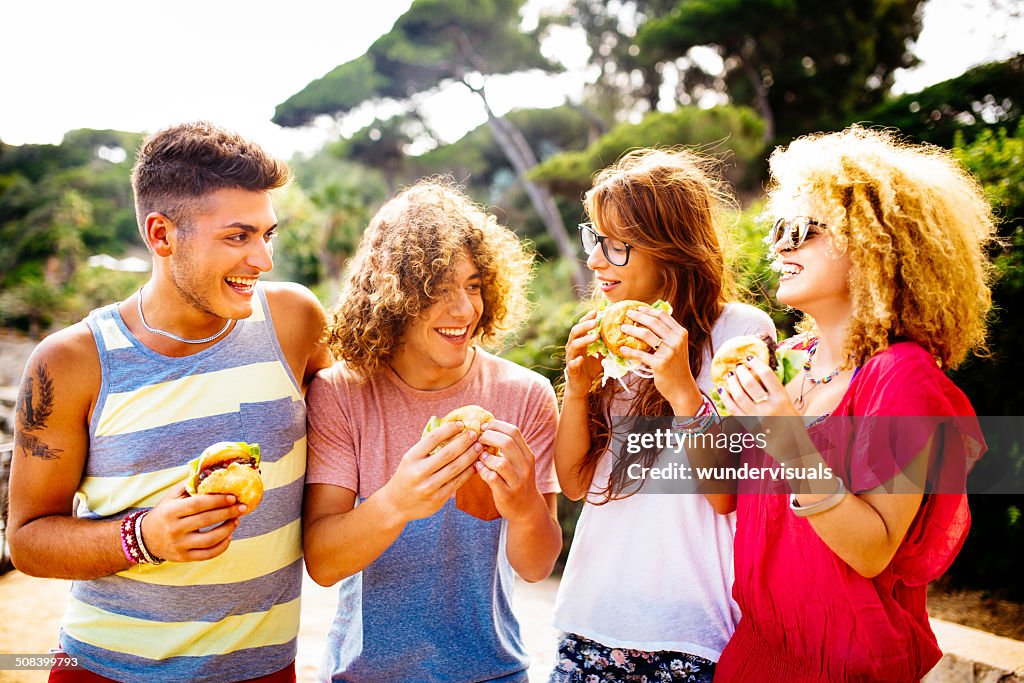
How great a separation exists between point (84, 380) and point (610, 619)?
1.95 m

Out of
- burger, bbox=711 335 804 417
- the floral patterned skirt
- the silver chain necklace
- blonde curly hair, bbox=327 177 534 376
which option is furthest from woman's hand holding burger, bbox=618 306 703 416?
the silver chain necklace

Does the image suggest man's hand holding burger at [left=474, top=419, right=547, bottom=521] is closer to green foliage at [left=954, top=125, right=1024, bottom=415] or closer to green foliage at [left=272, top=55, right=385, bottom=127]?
green foliage at [left=954, top=125, right=1024, bottom=415]

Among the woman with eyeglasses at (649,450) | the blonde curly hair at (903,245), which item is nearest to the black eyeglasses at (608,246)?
the woman with eyeglasses at (649,450)

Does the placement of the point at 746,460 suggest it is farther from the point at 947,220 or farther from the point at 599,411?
the point at 947,220

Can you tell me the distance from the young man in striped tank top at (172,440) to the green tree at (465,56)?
18.1m

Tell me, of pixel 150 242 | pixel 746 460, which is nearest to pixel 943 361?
pixel 746 460

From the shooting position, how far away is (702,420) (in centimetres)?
240

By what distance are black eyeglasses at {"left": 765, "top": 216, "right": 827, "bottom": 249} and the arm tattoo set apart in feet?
7.87

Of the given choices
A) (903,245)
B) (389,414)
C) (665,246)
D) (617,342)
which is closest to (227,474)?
(389,414)

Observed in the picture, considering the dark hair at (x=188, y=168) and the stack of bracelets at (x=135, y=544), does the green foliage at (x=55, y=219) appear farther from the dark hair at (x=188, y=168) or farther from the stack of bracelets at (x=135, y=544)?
the stack of bracelets at (x=135, y=544)

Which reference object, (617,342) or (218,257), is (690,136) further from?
(218,257)

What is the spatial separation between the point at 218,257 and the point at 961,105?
16.0 meters

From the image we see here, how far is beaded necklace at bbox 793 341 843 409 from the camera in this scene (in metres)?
2.20

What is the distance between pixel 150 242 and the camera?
8.59 feet
